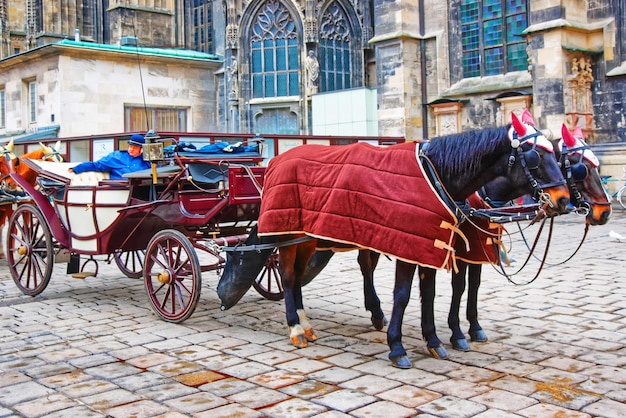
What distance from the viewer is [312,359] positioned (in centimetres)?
536

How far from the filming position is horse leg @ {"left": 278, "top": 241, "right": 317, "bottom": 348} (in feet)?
19.0

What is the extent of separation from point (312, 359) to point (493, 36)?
1582cm

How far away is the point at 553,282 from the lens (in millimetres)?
8312

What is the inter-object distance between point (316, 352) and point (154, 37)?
2615 cm

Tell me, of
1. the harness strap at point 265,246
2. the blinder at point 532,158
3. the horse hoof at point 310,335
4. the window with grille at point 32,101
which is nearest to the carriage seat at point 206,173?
the harness strap at point 265,246

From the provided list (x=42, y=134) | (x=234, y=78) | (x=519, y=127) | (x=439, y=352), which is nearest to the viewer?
(x=519, y=127)

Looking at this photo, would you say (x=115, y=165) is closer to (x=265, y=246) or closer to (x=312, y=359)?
(x=265, y=246)

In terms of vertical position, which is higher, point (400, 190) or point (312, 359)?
point (400, 190)

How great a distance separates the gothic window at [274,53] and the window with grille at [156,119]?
9.77ft

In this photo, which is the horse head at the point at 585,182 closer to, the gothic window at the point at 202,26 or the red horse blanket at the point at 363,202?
the red horse blanket at the point at 363,202

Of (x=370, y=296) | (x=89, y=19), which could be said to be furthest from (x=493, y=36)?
(x=89, y=19)

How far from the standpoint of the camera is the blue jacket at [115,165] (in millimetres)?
7863

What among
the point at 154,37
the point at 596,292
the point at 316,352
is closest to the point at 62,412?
the point at 316,352

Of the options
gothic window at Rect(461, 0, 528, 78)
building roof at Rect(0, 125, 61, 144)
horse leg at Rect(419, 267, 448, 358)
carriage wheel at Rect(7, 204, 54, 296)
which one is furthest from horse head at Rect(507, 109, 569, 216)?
building roof at Rect(0, 125, 61, 144)
